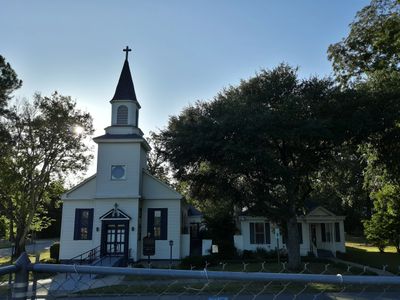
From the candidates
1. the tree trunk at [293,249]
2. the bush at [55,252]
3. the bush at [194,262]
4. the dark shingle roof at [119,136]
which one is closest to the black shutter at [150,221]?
the bush at [194,262]

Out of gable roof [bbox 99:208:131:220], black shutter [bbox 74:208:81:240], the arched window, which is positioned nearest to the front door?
gable roof [bbox 99:208:131:220]

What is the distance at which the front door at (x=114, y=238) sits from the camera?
77.9ft

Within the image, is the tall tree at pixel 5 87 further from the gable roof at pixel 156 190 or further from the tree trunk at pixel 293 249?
the tree trunk at pixel 293 249

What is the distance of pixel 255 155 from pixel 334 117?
17.3ft

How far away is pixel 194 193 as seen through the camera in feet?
74.3

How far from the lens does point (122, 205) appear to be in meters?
24.5

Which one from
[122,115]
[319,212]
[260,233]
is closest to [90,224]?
[122,115]

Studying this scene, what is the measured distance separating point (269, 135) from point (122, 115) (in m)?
12.9

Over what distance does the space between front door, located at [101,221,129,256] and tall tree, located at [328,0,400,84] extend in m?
17.0

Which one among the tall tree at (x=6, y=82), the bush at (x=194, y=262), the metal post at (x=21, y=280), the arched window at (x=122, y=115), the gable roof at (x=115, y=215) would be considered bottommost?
the bush at (x=194, y=262)

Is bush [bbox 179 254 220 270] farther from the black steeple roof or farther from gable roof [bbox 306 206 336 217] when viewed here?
the black steeple roof

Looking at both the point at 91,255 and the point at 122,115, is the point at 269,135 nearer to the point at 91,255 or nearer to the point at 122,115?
the point at 122,115

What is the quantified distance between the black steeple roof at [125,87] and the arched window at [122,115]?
2.64ft

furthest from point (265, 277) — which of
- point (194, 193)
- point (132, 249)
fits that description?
point (132, 249)
